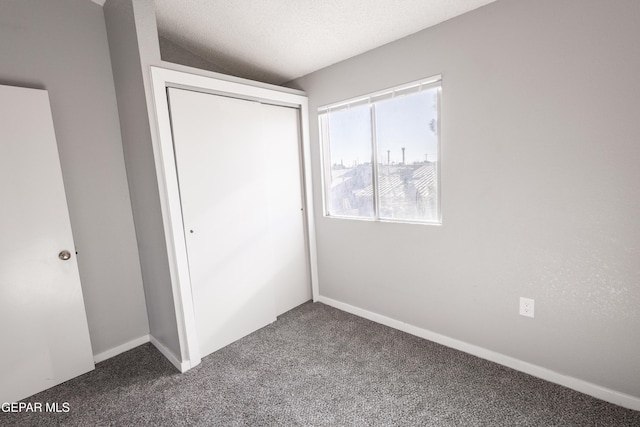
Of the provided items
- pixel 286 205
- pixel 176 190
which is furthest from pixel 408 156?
pixel 176 190

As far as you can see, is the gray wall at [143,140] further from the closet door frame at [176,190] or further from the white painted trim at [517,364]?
the white painted trim at [517,364]

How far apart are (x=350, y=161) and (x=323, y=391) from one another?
1.83m

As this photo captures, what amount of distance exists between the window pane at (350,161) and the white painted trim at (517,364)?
0.95 meters

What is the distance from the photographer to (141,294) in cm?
254

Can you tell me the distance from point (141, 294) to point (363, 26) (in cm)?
276

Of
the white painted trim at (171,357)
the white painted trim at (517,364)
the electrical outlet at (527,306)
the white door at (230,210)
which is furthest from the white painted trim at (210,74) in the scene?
the electrical outlet at (527,306)

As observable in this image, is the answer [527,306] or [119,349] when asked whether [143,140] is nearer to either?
[119,349]

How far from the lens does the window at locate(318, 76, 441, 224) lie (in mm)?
2193

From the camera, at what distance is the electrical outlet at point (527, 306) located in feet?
6.06

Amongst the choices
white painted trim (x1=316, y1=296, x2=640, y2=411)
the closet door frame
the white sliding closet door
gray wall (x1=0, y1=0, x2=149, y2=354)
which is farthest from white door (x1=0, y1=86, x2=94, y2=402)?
white painted trim (x1=316, y1=296, x2=640, y2=411)

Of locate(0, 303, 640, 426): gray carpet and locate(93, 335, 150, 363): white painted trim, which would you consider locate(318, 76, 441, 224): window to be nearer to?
locate(0, 303, 640, 426): gray carpet

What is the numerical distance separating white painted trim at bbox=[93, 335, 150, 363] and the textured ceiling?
8.35 ft

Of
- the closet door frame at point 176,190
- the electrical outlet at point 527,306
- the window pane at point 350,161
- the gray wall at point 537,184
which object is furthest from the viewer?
the window pane at point 350,161

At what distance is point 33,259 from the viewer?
1.96m
